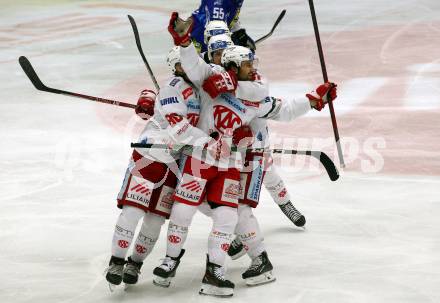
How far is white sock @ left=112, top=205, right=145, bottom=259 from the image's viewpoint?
20.4 ft

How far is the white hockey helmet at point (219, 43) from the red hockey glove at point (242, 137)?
0.52 meters

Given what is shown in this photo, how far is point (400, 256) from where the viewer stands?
6.98 m

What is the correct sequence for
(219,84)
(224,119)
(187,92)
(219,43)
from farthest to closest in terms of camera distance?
(219,43), (224,119), (187,92), (219,84)

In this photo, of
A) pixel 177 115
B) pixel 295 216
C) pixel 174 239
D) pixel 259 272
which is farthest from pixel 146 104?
pixel 295 216

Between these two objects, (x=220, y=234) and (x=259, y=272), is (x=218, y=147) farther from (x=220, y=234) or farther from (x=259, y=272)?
(x=259, y=272)

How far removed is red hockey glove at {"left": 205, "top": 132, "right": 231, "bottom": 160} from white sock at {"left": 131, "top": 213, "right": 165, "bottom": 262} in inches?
22.2

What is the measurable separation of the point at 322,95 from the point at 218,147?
795mm

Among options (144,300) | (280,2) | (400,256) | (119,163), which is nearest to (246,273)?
(144,300)

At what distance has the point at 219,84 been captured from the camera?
6027 mm

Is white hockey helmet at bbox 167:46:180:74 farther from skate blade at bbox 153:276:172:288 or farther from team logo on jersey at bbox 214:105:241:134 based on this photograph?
skate blade at bbox 153:276:172:288

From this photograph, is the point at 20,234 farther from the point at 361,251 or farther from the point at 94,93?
the point at 94,93

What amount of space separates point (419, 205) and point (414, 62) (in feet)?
17.5

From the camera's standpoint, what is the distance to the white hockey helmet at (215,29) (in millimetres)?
7047

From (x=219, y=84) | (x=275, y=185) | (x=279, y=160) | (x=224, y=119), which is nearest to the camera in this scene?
(x=219, y=84)
